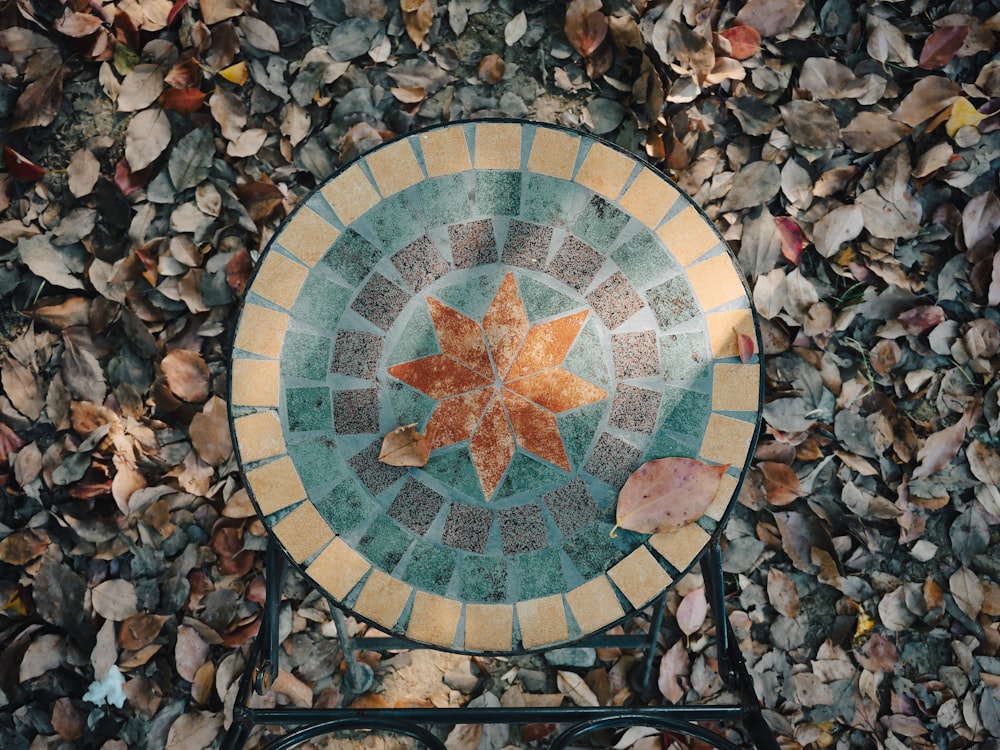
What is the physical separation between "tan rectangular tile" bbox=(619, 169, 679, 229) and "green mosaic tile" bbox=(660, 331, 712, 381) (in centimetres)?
19

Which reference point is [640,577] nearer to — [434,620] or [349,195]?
[434,620]

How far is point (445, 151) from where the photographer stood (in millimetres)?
1240

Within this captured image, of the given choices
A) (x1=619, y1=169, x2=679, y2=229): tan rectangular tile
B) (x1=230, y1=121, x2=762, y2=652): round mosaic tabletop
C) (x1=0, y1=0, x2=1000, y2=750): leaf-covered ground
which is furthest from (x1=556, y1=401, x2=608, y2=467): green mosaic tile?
(x1=0, y1=0, x2=1000, y2=750): leaf-covered ground

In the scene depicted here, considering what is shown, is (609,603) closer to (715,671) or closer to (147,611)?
(715,671)

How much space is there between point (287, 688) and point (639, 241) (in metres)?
1.28

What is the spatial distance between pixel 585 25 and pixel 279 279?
1009 millimetres

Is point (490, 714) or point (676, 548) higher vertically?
point (676, 548)

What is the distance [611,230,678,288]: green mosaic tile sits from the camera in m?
1.22

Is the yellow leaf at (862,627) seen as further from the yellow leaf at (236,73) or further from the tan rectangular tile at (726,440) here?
the yellow leaf at (236,73)

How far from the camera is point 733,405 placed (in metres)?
1.19

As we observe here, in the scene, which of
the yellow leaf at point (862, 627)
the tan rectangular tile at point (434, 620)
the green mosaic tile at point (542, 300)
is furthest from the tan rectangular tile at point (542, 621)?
the yellow leaf at point (862, 627)

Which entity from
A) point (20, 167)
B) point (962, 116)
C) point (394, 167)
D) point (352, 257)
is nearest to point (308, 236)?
point (352, 257)

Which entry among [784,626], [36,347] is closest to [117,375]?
[36,347]

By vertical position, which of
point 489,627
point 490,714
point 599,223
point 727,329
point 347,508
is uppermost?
point 599,223
